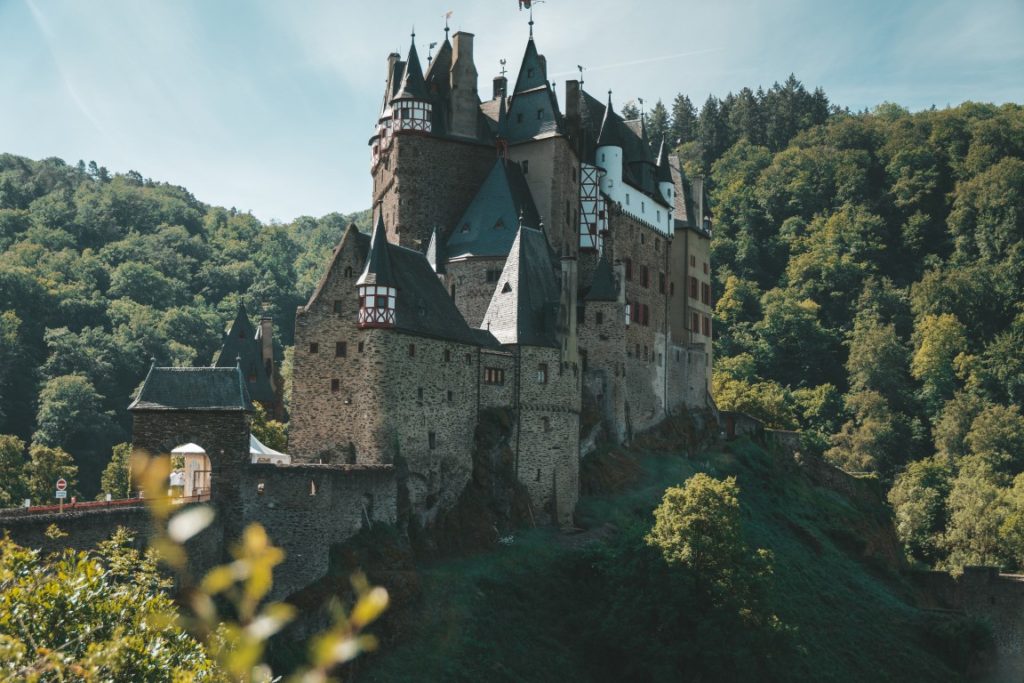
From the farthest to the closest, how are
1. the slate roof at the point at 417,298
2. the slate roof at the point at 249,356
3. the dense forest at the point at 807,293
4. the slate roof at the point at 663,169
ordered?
1. the dense forest at the point at 807,293
2. the slate roof at the point at 249,356
3. the slate roof at the point at 663,169
4. the slate roof at the point at 417,298

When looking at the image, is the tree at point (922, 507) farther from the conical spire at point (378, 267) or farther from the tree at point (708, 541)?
the conical spire at point (378, 267)

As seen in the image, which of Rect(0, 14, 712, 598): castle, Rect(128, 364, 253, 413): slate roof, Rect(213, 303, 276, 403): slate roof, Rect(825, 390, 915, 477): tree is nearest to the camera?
Rect(128, 364, 253, 413): slate roof

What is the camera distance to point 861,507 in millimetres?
85812

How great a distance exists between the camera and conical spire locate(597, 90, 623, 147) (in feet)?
248

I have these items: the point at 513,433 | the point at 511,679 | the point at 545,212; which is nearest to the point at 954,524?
the point at 545,212

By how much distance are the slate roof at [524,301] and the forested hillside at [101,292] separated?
28.6m

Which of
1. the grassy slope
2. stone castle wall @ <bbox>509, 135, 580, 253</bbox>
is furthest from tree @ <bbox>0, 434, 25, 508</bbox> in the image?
stone castle wall @ <bbox>509, 135, 580, 253</bbox>

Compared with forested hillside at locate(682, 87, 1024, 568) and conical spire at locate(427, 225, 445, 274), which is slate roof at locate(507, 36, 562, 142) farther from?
forested hillside at locate(682, 87, 1024, 568)

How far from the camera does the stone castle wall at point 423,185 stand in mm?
66250

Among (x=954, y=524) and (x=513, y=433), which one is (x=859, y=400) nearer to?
(x=954, y=524)

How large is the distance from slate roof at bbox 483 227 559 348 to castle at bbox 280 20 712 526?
81mm

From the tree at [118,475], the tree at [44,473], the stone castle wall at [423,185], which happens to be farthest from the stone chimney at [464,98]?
the tree at [44,473]

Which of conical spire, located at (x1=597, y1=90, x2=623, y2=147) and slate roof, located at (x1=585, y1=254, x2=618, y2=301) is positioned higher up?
conical spire, located at (x1=597, y1=90, x2=623, y2=147)

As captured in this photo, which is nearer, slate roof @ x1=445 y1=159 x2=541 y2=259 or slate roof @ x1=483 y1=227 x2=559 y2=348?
slate roof @ x1=483 y1=227 x2=559 y2=348
